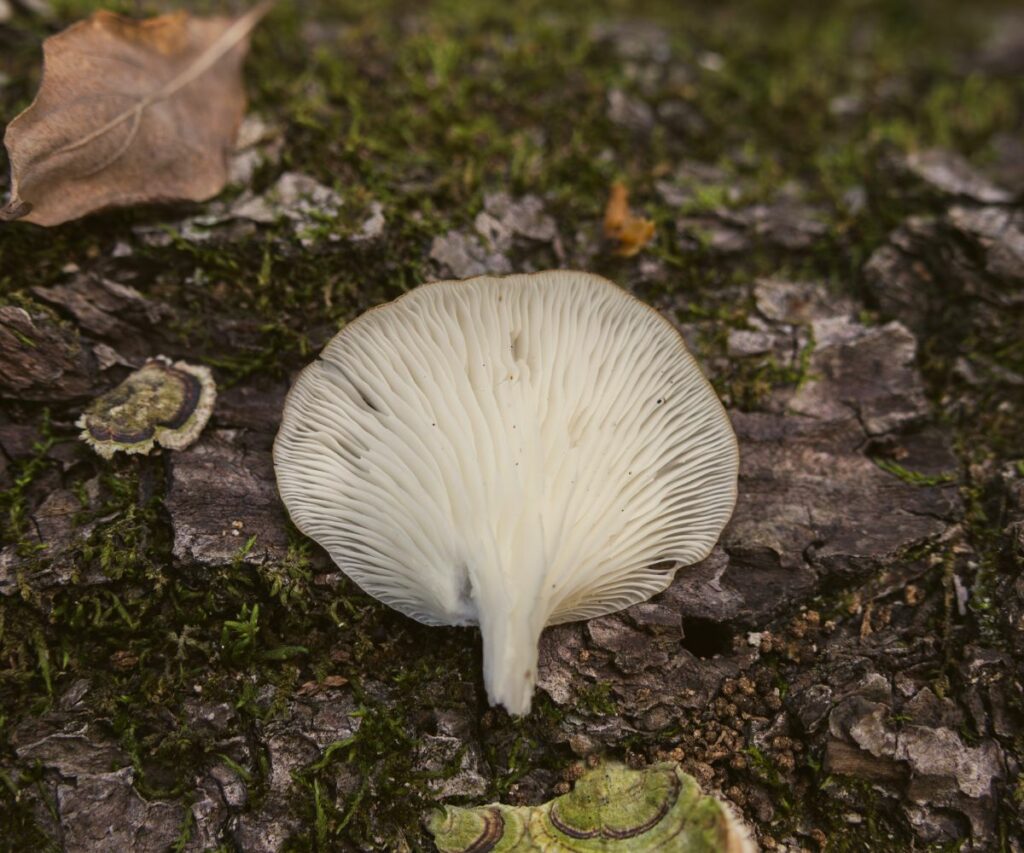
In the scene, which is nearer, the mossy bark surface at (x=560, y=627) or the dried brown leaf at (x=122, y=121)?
the mossy bark surface at (x=560, y=627)

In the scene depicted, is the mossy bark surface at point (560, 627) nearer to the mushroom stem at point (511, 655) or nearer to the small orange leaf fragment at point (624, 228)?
the small orange leaf fragment at point (624, 228)

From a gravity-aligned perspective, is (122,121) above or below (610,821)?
above

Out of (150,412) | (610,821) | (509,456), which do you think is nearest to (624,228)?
(509,456)

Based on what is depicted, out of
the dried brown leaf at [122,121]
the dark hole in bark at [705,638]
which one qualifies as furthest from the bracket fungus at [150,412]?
the dark hole in bark at [705,638]

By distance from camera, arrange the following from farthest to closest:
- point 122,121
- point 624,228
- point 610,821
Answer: point 624,228, point 122,121, point 610,821

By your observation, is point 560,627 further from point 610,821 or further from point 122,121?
point 122,121

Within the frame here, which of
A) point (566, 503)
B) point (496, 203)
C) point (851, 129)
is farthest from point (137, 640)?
point (851, 129)
